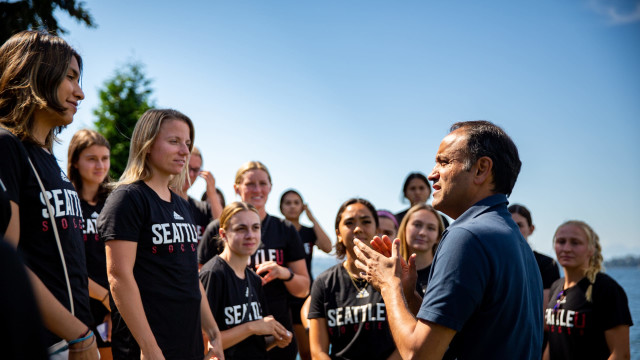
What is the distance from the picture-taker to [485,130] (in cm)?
221

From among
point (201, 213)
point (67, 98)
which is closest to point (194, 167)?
point (201, 213)

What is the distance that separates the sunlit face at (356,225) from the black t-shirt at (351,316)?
350 millimetres

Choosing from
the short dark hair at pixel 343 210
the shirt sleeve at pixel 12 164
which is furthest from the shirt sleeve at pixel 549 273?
the shirt sleeve at pixel 12 164

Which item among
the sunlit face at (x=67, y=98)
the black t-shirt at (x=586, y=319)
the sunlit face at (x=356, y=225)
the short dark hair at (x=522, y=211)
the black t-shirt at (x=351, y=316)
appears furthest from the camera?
the short dark hair at (x=522, y=211)

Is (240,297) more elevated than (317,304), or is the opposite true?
(240,297)

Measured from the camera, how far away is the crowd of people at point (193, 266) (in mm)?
1885

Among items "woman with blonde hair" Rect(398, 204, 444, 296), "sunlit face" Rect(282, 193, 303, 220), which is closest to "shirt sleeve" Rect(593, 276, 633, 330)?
"woman with blonde hair" Rect(398, 204, 444, 296)

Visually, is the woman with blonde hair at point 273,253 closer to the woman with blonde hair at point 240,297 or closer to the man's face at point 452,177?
the woman with blonde hair at point 240,297

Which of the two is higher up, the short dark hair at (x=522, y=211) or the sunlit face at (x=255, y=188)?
the sunlit face at (x=255, y=188)

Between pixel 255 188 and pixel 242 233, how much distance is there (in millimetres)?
1066

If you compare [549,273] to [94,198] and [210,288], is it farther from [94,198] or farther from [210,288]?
[94,198]

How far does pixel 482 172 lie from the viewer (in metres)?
2.18

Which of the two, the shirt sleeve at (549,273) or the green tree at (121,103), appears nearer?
the shirt sleeve at (549,273)

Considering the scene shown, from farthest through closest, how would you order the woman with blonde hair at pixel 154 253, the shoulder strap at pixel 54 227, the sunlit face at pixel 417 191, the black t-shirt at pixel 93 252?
1. the sunlit face at pixel 417 191
2. the black t-shirt at pixel 93 252
3. the woman with blonde hair at pixel 154 253
4. the shoulder strap at pixel 54 227
